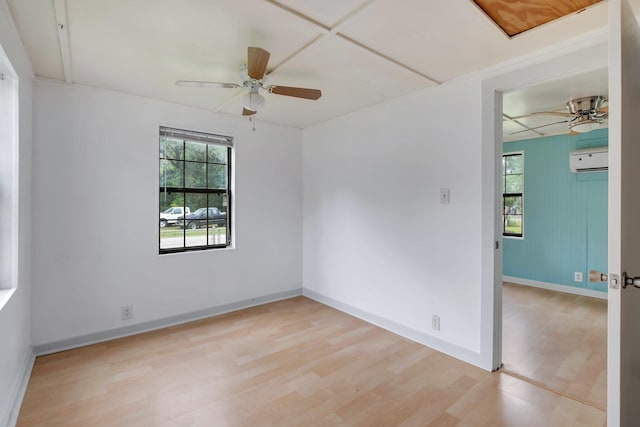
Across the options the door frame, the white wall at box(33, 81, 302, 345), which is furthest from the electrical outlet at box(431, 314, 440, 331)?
the white wall at box(33, 81, 302, 345)

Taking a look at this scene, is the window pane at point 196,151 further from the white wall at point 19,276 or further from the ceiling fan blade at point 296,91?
the ceiling fan blade at point 296,91

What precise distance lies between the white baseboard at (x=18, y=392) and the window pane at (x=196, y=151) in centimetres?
221

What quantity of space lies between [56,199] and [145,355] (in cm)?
157

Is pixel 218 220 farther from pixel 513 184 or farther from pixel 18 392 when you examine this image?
pixel 513 184

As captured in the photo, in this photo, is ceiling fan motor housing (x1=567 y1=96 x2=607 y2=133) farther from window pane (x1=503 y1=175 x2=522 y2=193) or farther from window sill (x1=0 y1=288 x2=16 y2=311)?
window sill (x1=0 y1=288 x2=16 y2=311)

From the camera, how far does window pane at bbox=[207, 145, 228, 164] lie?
12.0 ft

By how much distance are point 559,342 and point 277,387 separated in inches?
105

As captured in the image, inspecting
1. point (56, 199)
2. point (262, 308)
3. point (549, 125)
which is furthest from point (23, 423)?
point (549, 125)

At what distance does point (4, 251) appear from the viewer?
1.99m

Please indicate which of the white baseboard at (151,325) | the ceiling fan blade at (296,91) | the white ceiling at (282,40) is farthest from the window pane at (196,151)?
the white baseboard at (151,325)

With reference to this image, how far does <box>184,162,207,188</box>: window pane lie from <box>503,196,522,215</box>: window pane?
4852 mm

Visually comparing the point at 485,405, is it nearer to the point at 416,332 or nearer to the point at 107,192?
the point at 416,332

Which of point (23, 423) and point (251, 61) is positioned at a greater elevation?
point (251, 61)

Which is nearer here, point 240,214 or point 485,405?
point 485,405
